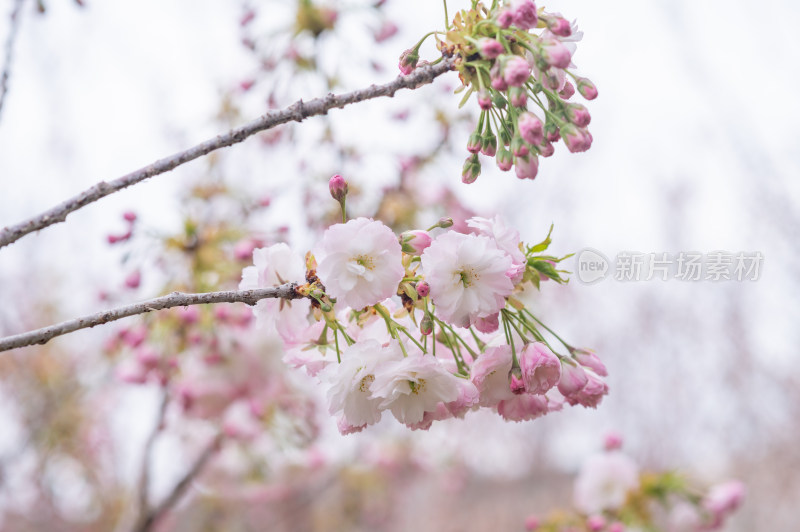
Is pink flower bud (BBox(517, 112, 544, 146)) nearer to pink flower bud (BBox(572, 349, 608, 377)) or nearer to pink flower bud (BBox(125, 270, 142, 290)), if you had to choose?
pink flower bud (BBox(572, 349, 608, 377))

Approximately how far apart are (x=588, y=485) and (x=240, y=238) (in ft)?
4.10

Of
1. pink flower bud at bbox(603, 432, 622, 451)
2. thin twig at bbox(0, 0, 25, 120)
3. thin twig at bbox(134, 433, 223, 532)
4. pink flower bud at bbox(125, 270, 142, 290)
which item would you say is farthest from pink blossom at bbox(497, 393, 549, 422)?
thin twig at bbox(134, 433, 223, 532)

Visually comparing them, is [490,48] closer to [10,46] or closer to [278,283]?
[278,283]

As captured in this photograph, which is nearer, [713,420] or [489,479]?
[713,420]

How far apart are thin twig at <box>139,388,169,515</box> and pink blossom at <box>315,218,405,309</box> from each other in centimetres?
158

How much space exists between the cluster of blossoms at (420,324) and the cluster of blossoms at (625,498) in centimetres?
105

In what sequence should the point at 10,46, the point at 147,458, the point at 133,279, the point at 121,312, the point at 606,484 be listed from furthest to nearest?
the point at 147,458 < the point at 606,484 < the point at 133,279 < the point at 10,46 < the point at 121,312

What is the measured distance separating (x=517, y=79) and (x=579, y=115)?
106mm

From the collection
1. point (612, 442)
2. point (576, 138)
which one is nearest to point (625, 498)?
point (612, 442)

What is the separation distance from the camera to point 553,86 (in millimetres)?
690

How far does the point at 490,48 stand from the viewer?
0.66 m

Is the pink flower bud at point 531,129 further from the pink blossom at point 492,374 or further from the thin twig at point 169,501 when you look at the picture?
the thin twig at point 169,501

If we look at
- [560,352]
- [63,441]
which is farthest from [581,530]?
[63,441]

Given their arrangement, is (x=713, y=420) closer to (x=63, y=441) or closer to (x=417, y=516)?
(x=417, y=516)
